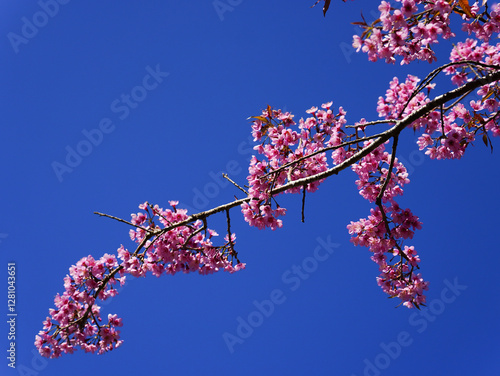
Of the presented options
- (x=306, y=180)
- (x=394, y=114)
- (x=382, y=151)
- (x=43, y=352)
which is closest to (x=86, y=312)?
(x=43, y=352)

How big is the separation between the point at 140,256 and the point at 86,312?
3.45 ft

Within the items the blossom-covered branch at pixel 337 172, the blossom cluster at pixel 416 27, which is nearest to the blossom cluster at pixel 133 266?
the blossom-covered branch at pixel 337 172

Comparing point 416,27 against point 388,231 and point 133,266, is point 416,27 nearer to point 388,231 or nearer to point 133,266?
point 388,231

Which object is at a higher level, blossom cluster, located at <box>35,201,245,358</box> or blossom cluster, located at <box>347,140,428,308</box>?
blossom cluster, located at <box>35,201,245,358</box>

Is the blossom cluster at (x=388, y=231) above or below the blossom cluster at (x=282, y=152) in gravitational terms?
below

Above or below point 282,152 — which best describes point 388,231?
below

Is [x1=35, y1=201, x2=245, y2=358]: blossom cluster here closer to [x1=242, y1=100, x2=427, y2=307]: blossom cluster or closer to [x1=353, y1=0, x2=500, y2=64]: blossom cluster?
[x1=242, y1=100, x2=427, y2=307]: blossom cluster

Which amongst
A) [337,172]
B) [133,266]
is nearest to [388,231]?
[337,172]

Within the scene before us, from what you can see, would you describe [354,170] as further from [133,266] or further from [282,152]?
[133,266]

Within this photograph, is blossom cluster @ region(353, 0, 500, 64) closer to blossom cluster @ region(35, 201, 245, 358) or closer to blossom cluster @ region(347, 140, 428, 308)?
blossom cluster @ region(347, 140, 428, 308)

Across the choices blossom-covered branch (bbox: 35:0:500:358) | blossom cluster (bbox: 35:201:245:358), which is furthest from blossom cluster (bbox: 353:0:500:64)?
blossom cluster (bbox: 35:201:245:358)

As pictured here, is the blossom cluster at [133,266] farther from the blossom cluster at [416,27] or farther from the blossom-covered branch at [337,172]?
the blossom cluster at [416,27]

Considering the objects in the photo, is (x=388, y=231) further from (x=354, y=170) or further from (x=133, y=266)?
(x=133, y=266)

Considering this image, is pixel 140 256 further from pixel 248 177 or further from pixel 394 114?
pixel 394 114
